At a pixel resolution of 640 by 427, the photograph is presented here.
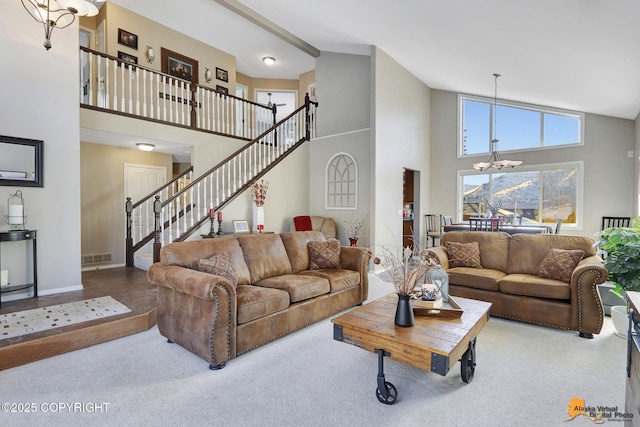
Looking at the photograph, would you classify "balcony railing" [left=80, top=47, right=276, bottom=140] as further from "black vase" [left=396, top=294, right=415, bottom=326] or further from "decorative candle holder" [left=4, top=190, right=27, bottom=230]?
"black vase" [left=396, top=294, right=415, bottom=326]

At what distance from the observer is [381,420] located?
189 cm

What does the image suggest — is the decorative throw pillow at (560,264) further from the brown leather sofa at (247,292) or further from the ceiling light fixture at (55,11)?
the ceiling light fixture at (55,11)

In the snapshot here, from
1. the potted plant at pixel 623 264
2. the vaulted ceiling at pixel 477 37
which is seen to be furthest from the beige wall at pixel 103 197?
the potted plant at pixel 623 264

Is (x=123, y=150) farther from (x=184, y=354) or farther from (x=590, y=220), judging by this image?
(x=590, y=220)

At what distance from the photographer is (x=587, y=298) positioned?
9.98ft

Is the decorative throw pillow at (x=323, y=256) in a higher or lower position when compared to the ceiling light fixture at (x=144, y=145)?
lower

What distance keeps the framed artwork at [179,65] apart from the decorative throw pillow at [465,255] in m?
6.43

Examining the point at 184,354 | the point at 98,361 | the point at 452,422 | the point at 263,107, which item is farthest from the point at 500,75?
the point at 98,361

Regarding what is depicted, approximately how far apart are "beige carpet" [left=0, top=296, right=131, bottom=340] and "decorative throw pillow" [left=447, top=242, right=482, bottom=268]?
3930 millimetres

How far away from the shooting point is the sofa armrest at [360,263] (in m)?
4.00

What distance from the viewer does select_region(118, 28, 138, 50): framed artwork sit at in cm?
Result: 643

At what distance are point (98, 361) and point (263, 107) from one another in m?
6.72

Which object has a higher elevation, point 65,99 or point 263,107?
point 263,107

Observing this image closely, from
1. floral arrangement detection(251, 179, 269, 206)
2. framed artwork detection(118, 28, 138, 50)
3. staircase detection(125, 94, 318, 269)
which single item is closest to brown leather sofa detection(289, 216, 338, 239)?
floral arrangement detection(251, 179, 269, 206)
